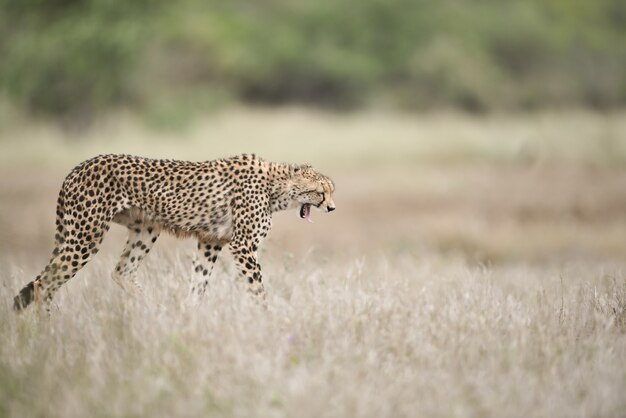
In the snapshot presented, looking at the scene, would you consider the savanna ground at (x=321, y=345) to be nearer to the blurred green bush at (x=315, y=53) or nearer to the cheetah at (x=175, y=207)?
the cheetah at (x=175, y=207)

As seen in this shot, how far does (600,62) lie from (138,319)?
1051 inches

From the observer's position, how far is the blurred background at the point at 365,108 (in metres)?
12.3

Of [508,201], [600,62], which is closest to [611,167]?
[508,201]

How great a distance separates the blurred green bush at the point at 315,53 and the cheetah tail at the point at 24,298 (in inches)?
540

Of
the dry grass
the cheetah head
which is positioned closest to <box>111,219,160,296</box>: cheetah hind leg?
the dry grass

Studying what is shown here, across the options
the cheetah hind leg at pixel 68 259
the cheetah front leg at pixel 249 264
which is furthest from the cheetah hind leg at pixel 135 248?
the cheetah front leg at pixel 249 264

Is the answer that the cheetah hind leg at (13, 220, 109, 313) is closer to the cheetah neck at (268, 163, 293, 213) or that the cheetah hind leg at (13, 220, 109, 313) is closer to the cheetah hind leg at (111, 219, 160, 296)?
the cheetah hind leg at (111, 219, 160, 296)

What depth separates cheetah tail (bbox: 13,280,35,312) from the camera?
4.95 meters

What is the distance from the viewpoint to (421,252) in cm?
1019

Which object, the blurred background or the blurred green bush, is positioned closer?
the blurred background

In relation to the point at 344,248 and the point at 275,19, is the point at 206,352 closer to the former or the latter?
the point at 344,248

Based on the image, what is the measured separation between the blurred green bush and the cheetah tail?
Result: 45.0ft

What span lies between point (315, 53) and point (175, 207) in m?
25.4

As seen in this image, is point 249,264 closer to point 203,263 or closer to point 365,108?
point 203,263
